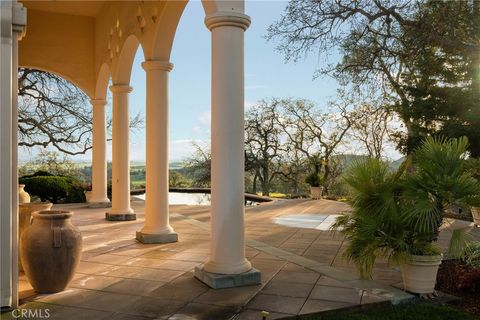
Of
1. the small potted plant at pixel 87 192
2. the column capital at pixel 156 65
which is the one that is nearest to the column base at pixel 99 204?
the small potted plant at pixel 87 192

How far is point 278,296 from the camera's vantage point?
4977 mm

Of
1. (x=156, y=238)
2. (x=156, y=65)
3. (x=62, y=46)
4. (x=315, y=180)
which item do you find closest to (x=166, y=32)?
(x=156, y=65)

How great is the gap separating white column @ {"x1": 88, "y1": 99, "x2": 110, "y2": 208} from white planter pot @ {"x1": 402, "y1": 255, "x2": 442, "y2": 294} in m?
11.1

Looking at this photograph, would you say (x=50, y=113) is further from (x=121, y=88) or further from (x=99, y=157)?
(x=121, y=88)

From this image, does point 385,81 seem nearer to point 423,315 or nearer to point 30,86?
point 423,315

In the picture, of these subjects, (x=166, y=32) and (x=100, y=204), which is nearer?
(x=166, y=32)

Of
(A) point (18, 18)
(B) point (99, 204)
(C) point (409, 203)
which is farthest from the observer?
(B) point (99, 204)

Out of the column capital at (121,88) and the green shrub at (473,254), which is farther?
the column capital at (121,88)

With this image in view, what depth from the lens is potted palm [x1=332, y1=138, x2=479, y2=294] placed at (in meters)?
4.98

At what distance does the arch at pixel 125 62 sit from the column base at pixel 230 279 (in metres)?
6.38

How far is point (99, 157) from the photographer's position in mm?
14312

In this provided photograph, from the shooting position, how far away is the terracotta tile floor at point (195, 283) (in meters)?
4.54

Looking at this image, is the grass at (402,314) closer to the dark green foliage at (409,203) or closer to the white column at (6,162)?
the dark green foliage at (409,203)

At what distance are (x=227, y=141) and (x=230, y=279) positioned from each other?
1.66 m
